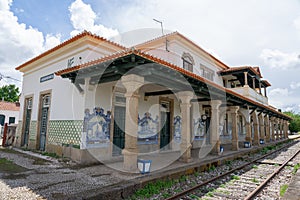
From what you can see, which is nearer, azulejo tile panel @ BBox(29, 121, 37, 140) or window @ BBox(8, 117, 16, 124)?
azulejo tile panel @ BBox(29, 121, 37, 140)

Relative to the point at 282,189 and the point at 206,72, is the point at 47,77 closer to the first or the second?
the point at 282,189

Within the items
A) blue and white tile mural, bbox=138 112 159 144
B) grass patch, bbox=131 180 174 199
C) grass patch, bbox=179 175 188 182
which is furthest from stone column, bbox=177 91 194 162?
blue and white tile mural, bbox=138 112 159 144

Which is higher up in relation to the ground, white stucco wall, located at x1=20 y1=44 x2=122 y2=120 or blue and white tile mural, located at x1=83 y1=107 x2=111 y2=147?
white stucco wall, located at x1=20 y1=44 x2=122 y2=120

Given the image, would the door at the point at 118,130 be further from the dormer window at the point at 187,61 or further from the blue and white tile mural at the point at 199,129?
the blue and white tile mural at the point at 199,129

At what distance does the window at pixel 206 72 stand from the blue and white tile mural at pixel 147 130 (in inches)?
235

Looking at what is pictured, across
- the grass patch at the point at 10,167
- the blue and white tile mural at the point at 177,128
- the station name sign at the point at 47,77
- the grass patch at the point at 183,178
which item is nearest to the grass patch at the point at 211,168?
the grass patch at the point at 183,178

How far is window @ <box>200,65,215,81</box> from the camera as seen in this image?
550 inches

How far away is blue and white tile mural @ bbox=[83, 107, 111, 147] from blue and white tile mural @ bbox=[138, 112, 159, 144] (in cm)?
185

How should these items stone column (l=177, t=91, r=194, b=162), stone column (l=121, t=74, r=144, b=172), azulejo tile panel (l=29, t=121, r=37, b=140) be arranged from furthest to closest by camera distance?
azulejo tile panel (l=29, t=121, r=37, b=140) < stone column (l=177, t=91, r=194, b=162) < stone column (l=121, t=74, r=144, b=172)

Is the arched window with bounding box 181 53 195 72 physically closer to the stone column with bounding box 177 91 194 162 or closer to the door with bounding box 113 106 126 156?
the stone column with bounding box 177 91 194 162

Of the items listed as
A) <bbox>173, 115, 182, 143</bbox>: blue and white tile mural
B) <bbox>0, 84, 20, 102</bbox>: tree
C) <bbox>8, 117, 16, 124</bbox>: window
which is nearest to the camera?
<bbox>173, 115, 182, 143</bbox>: blue and white tile mural

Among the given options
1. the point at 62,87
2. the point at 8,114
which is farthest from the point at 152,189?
the point at 8,114

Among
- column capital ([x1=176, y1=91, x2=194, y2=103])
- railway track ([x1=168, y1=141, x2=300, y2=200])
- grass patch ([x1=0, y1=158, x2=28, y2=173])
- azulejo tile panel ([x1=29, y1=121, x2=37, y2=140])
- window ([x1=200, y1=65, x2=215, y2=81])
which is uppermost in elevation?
window ([x1=200, y1=65, x2=215, y2=81])

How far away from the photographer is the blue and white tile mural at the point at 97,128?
23.1ft
